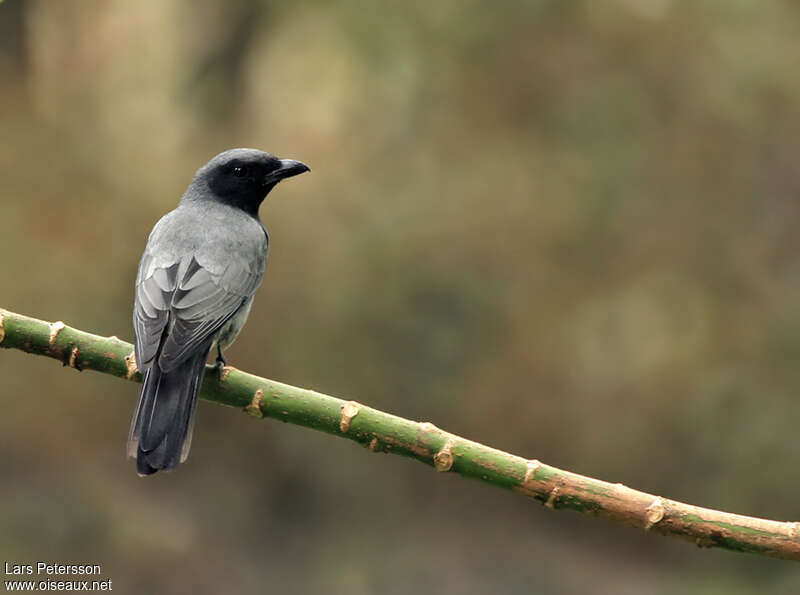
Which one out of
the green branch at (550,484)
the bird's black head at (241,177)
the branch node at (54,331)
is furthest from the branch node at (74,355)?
the bird's black head at (241,177)

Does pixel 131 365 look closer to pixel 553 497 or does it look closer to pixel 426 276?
pixel 553 497

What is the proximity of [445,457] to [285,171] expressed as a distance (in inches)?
73.4

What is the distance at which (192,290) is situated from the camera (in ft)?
12.4

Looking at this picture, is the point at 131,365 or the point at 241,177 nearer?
the point at 131,365

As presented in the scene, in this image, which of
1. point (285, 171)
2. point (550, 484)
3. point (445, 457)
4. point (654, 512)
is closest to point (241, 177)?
point (285, 171)

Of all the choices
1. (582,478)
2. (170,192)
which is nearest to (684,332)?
(170,192)

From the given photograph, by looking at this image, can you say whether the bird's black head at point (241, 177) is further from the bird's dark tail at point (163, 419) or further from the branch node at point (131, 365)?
the branch node at point (131, 365)

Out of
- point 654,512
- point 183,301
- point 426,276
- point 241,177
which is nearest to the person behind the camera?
point 654,512

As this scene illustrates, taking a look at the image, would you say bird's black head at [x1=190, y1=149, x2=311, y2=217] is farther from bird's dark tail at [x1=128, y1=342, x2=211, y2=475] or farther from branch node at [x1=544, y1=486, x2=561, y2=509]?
branch node at [x1=544, y1=486, x2=561, y2=509]

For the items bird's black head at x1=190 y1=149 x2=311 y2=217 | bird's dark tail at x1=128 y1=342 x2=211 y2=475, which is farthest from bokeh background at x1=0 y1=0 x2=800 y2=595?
bird's dark tail at x1=128 y1=342 x2=211 y2=475

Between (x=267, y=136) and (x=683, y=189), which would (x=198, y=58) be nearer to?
(x=267, y=136)

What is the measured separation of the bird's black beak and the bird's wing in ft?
1.48

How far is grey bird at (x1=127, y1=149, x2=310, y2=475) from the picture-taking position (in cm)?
313

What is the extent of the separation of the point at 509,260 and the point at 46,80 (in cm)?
391
